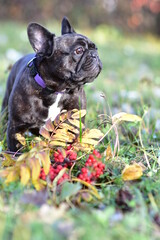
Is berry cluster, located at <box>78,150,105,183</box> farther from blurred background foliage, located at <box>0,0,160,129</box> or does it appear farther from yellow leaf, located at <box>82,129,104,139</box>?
blurred background foliage, located at <box>0,0,160,129</box>

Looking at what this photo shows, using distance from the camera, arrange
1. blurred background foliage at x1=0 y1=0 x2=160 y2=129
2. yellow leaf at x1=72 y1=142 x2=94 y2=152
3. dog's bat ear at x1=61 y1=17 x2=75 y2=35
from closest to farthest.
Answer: yellow leaf at x1=72 y1=142 x2=94 y2=152 → dog's bat ear at x1=61 y1=17 x2=75 y2=35 → blurred background foliage at x1=0 y1=0 x2=160 y2=129

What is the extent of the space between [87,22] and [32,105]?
33.1 ft

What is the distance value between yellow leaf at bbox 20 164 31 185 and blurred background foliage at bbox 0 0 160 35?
10.6 m

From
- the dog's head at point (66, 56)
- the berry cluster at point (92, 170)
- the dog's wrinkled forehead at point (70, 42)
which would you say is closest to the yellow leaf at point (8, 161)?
the berry cluster at point (92, 170)

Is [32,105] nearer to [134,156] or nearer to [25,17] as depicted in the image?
[134,156]

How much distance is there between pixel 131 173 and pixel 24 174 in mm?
551

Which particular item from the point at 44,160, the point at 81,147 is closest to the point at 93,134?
the point at 81,147

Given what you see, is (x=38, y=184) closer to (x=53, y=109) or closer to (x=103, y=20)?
(x=53, y=109)

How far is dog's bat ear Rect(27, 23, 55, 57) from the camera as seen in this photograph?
255cm

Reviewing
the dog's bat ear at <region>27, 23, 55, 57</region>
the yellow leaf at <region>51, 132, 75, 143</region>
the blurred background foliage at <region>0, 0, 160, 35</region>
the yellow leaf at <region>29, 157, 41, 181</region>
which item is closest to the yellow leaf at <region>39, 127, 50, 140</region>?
the yellow leaf at <region>51, 132, 75, 143</region>

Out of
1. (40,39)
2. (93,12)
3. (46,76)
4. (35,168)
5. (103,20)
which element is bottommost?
(35,168)

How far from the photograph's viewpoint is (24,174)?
1711mm

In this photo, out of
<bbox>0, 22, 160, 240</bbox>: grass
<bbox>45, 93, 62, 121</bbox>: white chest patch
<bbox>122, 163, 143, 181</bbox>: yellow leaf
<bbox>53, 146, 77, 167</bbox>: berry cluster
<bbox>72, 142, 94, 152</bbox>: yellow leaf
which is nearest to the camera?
<bbox>0, 22, 160, 240</bbox>: grass

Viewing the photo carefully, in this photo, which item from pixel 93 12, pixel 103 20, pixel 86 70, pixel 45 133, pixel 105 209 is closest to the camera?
pixel 105 209
